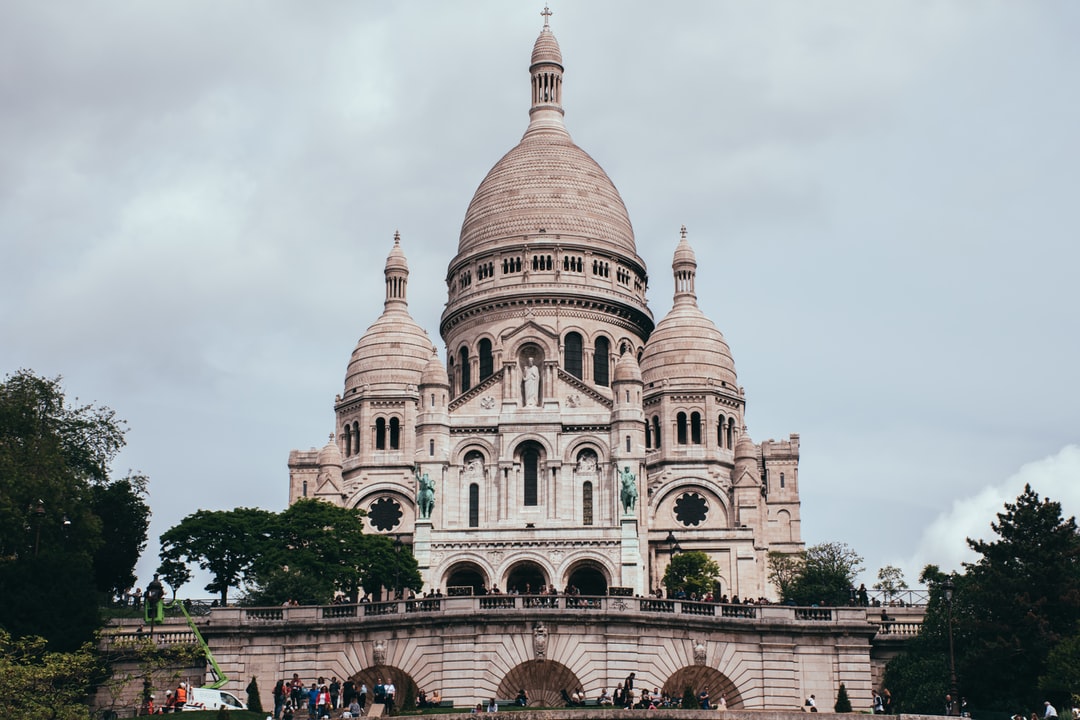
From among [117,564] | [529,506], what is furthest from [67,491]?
[529,506]

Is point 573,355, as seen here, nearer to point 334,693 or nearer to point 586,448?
point 586,448

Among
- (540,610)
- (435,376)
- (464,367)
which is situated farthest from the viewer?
(464,367)

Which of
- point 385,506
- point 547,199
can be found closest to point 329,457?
point 385,506

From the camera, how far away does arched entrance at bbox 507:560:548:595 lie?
86.6 m

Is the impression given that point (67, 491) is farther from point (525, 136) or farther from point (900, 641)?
point (525, 136)

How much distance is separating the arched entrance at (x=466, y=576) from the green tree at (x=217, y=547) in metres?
13.6

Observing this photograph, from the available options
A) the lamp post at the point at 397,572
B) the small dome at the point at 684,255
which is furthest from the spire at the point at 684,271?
the lamp post at the point at 397,572

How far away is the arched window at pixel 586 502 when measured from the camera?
91875 millimetres

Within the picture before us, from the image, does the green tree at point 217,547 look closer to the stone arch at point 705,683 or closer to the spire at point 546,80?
the stone arch at point 705,683

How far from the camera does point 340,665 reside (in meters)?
54.0

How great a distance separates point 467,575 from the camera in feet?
287

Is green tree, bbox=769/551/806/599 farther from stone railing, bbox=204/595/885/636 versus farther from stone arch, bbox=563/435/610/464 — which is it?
stone railing, bbox=204/595/885/636

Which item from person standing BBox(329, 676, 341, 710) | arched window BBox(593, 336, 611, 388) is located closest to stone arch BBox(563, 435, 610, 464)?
arched window BBox(593, 336, 611, 388)

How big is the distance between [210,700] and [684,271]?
6249cm
